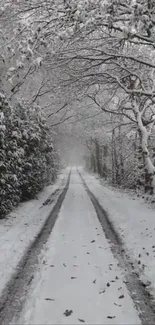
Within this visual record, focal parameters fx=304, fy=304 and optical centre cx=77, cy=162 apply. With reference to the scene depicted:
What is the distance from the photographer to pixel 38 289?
5492 millimetres

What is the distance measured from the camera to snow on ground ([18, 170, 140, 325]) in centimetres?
453

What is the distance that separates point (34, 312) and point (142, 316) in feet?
5.36

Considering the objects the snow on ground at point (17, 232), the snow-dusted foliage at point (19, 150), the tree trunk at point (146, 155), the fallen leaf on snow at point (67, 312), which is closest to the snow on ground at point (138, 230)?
the tree trunk at point (146, 155)

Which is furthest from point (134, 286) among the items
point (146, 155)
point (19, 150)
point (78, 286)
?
point (19, 150)

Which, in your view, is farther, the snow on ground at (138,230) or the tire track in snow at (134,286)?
the snow on ground at (138,230)

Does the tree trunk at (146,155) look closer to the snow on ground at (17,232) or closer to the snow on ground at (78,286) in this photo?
the snow on ground at (17,232)

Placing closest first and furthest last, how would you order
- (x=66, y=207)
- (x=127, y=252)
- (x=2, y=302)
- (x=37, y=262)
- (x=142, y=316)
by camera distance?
(x=142, y=316) → (x=2, y=302) → (x=37, y=262) → (x=127, y=252) → (x=66, y=207)

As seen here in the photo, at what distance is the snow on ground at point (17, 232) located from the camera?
691 cm

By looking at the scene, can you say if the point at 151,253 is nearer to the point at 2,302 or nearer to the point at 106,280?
the point at 106,280

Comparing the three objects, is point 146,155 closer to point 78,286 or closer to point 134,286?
point 134,286

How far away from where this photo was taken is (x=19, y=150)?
47.4 ft

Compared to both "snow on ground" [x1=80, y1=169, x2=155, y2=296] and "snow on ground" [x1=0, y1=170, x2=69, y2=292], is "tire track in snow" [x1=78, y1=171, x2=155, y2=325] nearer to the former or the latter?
"snow on ground" [x1=80, y1=169, x2=155, y2=296]

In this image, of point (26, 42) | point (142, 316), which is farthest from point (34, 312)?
point (26, 42)

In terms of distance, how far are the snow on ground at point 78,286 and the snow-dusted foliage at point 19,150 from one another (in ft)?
13.5
